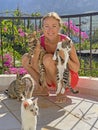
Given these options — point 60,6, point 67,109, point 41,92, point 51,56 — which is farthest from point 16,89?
point 60,6

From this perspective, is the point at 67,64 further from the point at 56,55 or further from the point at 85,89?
the point at 85,89

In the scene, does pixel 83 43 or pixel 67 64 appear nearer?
pixel 67 64

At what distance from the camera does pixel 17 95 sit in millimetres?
4191

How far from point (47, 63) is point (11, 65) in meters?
1.72

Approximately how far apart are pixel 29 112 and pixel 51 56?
131cm

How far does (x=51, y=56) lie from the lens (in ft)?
12.8

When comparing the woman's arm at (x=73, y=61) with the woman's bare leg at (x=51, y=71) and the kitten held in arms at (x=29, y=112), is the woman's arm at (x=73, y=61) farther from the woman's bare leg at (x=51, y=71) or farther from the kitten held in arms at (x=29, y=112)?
the kitten held in arms at (x=29, y=112)

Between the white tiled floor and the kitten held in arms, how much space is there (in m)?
0.40

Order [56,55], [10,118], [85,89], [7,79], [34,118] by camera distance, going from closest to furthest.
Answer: [34,118] → [10,118] → [56,55] → [85,89] → [7,79]

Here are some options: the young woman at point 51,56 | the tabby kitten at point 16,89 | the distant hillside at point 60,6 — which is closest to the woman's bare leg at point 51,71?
the young woman at point 51,56

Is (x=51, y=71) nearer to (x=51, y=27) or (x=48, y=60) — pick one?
(x=48, y=60)

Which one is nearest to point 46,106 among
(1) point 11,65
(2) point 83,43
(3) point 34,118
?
(3) point 34,118

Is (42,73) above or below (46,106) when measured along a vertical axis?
above

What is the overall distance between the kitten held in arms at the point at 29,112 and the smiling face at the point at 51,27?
1.33 m
